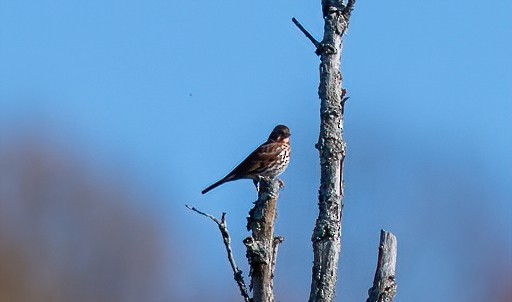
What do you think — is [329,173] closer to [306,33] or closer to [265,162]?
[306,33]

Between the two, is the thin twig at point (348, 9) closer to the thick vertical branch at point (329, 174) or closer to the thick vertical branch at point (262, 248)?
the thick vertical branch at point (329, 174)

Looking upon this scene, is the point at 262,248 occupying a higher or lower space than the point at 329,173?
lower

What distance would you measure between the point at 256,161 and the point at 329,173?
543 cm

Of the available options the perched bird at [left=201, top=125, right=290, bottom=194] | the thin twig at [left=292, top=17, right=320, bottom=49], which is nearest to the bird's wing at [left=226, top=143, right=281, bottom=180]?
the perched bird at [left=201, top=125, right=290, bottom=194]

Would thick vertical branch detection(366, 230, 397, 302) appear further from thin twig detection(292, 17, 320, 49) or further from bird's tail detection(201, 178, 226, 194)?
bird's tail detection(201, 178, 226, 194)

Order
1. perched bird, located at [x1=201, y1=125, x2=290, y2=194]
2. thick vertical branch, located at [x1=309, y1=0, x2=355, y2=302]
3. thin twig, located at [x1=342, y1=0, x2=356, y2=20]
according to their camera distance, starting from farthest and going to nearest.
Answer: perched bird, located at [x1=201, y1=125, x2=290, y2=194], thin twig, located at [x1=342, y1=0, x2=356, y2=20], thick vertical branch, located at [x1=309, y1=0, x2=355, y2=302]

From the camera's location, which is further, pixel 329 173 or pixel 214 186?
pixel 214 186

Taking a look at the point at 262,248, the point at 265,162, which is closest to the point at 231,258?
the point at 262,248

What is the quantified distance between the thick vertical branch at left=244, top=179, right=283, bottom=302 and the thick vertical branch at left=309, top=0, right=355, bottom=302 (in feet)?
0.56

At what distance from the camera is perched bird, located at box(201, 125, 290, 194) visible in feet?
36.1

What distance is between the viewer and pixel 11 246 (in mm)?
19031

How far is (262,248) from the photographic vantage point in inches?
224

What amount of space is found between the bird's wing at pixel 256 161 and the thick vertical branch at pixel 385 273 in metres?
5.39

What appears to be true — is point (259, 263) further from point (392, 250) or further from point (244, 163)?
point (244, 163)
